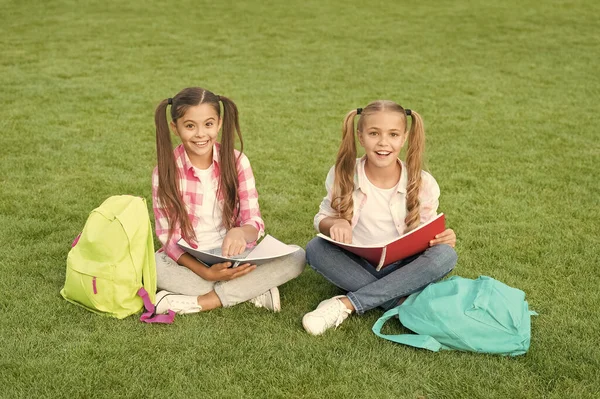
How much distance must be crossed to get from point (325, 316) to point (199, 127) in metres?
1.07

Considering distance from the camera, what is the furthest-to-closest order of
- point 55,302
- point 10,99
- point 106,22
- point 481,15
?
point 481,15 < point 106,22 < point 10,99 < point 55,302

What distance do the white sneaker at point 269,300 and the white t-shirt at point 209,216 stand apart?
1.16 ft

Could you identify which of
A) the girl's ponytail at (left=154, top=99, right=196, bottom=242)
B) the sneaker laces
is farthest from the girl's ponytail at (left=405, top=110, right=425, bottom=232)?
the girl's ponytail at (left=154, top=99, right=196, bottom=242)

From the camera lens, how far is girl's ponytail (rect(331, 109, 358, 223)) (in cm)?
362

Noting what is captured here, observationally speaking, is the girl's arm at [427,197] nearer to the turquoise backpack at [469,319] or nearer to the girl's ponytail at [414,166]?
the girl's ponytail at [414,166]

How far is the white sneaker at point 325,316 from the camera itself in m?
3.36

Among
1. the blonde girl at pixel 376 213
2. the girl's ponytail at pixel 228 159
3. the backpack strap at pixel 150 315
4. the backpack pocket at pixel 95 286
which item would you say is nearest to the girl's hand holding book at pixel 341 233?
the blonde girl at pixel 376 213

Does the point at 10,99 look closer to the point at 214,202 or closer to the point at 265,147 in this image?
the point at 265,147

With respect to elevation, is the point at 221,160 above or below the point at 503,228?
above

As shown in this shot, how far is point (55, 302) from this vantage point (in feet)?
11.9

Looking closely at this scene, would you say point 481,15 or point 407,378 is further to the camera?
point 481,15

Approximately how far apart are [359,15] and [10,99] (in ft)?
26.2

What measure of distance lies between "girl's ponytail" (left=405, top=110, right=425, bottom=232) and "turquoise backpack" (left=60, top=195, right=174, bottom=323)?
1.22 meters

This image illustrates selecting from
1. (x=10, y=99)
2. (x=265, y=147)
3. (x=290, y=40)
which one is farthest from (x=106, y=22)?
(x=265, y=147)
